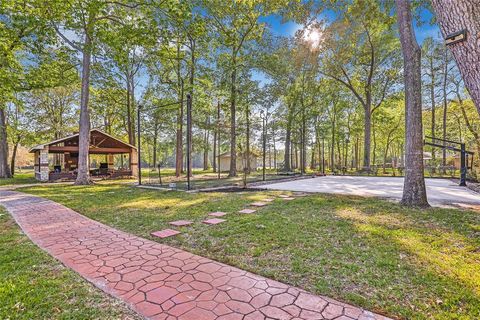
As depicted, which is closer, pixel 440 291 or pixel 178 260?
pixel 440 291

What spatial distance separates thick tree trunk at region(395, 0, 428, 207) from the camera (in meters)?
5.29

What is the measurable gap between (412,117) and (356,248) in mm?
3976

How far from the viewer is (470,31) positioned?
1.66m

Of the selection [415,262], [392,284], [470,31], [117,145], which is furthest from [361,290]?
[117,145]

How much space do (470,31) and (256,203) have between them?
4.97 meters

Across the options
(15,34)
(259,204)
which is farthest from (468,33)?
(15,34)

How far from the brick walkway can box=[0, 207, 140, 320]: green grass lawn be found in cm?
10

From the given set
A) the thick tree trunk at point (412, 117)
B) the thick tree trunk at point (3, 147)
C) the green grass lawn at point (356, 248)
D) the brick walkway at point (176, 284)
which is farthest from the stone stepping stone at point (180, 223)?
the thick tree trunk at point (3, 147)

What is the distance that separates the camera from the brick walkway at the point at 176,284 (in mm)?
1779

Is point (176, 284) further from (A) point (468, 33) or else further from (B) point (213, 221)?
(A) point (468, 33)

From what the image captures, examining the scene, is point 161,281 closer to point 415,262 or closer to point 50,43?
point 415,262

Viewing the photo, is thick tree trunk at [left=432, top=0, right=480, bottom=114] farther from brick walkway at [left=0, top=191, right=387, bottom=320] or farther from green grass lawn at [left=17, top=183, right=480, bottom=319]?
brick walkway at [left=0, top=191, right=387, bottom=320]

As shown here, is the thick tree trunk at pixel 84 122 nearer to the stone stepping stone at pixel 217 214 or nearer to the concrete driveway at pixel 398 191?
the concrete driveway at pixel 398 191

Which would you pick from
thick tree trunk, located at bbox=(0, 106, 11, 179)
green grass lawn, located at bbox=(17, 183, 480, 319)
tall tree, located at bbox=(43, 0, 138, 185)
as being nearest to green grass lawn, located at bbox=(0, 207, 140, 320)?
green grass lawn, located at bbox=(17, 183, 480, 319)
